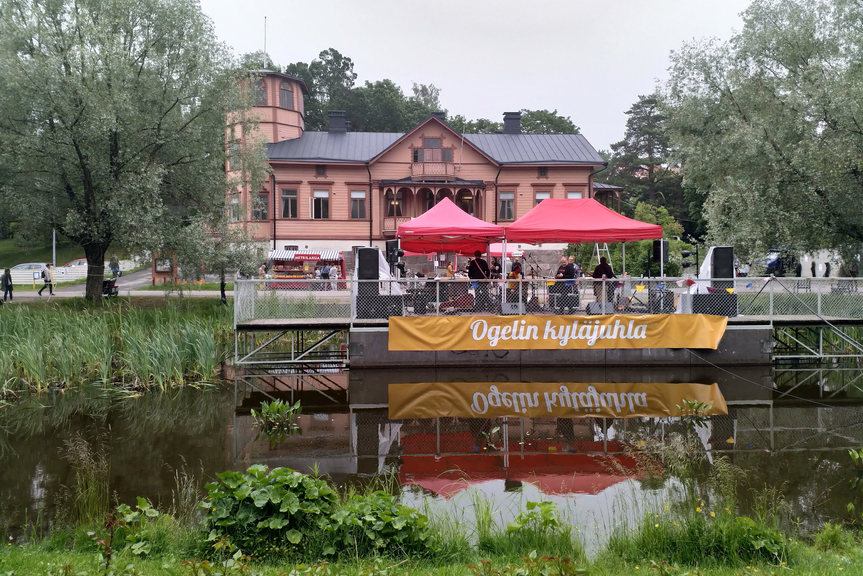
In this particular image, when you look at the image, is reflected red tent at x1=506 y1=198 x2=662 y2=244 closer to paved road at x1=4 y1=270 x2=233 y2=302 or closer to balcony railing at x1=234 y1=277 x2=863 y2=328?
balcony railing at x1=234 y1=277 x2=863 y2=328

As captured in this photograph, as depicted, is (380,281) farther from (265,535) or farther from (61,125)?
(61,125)

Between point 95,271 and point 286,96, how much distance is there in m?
23.6

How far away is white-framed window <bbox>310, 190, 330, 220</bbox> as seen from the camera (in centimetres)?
4109

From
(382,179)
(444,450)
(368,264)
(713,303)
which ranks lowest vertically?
(444,450)

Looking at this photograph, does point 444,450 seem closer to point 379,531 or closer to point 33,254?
point 379,531

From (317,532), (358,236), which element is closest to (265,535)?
(317,532)

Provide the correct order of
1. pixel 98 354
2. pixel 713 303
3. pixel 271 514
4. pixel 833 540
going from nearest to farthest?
pixel 271 514
pixel 833 540
pixel 98 354
pixel 713 303

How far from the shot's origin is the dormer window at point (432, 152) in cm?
4147

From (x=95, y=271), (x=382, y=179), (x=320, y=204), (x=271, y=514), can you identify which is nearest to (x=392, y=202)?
(x=382, y=179)

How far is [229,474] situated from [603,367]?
1174cm

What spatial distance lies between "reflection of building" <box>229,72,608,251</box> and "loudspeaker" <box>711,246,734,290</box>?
84.5 ft

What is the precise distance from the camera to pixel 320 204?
41.2 meters

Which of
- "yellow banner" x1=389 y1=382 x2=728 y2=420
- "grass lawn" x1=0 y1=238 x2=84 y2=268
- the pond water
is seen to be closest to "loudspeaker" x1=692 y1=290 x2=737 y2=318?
"yellow banner" x1=389 y1=382 x2=728 y2=420

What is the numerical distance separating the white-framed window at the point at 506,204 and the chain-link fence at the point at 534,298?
26583mm
